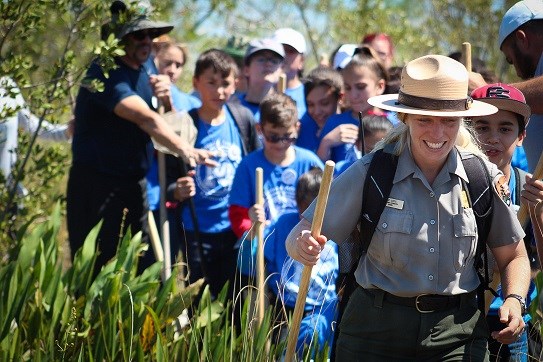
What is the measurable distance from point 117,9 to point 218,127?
3.78 feet

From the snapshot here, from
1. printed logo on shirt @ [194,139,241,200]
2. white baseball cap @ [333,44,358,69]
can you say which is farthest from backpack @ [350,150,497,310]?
white baseball cap @ [333,44,358,69]

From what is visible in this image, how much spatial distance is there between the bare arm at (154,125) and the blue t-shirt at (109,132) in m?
0.07

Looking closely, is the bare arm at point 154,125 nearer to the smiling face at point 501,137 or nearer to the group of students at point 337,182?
the group of students at point 337,182

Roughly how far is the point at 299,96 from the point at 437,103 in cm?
416

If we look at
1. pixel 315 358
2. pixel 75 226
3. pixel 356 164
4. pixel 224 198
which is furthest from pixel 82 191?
pixel 356 164

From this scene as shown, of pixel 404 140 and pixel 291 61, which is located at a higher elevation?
pixel 291 61

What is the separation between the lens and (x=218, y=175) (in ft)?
22.0

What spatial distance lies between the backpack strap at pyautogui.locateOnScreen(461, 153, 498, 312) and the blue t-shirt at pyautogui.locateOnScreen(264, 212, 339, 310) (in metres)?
1.24

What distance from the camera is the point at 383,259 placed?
3801 millimetres

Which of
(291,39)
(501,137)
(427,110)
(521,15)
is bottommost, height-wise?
(501,137)

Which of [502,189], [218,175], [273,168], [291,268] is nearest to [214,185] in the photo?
[218,175]

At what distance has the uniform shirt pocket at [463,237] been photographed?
12.3 ft

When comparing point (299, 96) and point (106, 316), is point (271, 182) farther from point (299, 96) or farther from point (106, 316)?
point (299, 96)

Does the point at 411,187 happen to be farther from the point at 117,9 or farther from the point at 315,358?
the point at 117,9
